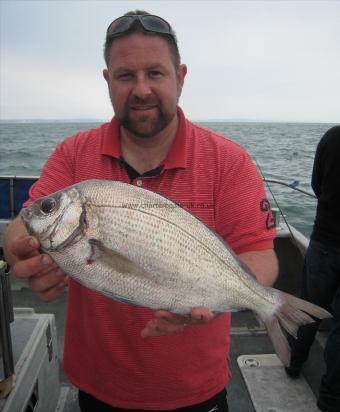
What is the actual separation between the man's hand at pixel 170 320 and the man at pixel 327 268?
173 cm

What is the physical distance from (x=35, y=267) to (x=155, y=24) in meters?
1.25

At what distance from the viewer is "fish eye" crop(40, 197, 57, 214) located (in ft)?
4.91

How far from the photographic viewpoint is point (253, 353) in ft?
12.0

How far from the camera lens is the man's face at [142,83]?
1.74 meters

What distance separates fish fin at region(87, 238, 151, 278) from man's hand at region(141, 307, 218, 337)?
0.59 feet

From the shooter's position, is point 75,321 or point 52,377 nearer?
point 75,321

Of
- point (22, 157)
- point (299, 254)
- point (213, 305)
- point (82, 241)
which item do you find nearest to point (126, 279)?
point (82, 241)

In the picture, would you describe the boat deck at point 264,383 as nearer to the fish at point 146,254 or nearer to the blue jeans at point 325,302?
the blue jeans at point 325,302

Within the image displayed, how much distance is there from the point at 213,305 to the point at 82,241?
23.4 inches

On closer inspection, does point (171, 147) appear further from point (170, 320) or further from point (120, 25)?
point (170, 320)

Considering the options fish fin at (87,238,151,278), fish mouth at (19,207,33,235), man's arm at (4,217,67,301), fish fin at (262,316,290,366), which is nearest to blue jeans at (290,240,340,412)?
fish fin at (262,316,290,366)

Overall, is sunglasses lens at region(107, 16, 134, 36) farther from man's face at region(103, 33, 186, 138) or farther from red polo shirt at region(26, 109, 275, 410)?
red polo shirt at region(26, 109, 275, 410)

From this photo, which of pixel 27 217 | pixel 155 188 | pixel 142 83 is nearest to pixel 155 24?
pixel 142 83

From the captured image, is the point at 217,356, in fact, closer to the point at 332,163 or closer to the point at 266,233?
the point at 266,233
